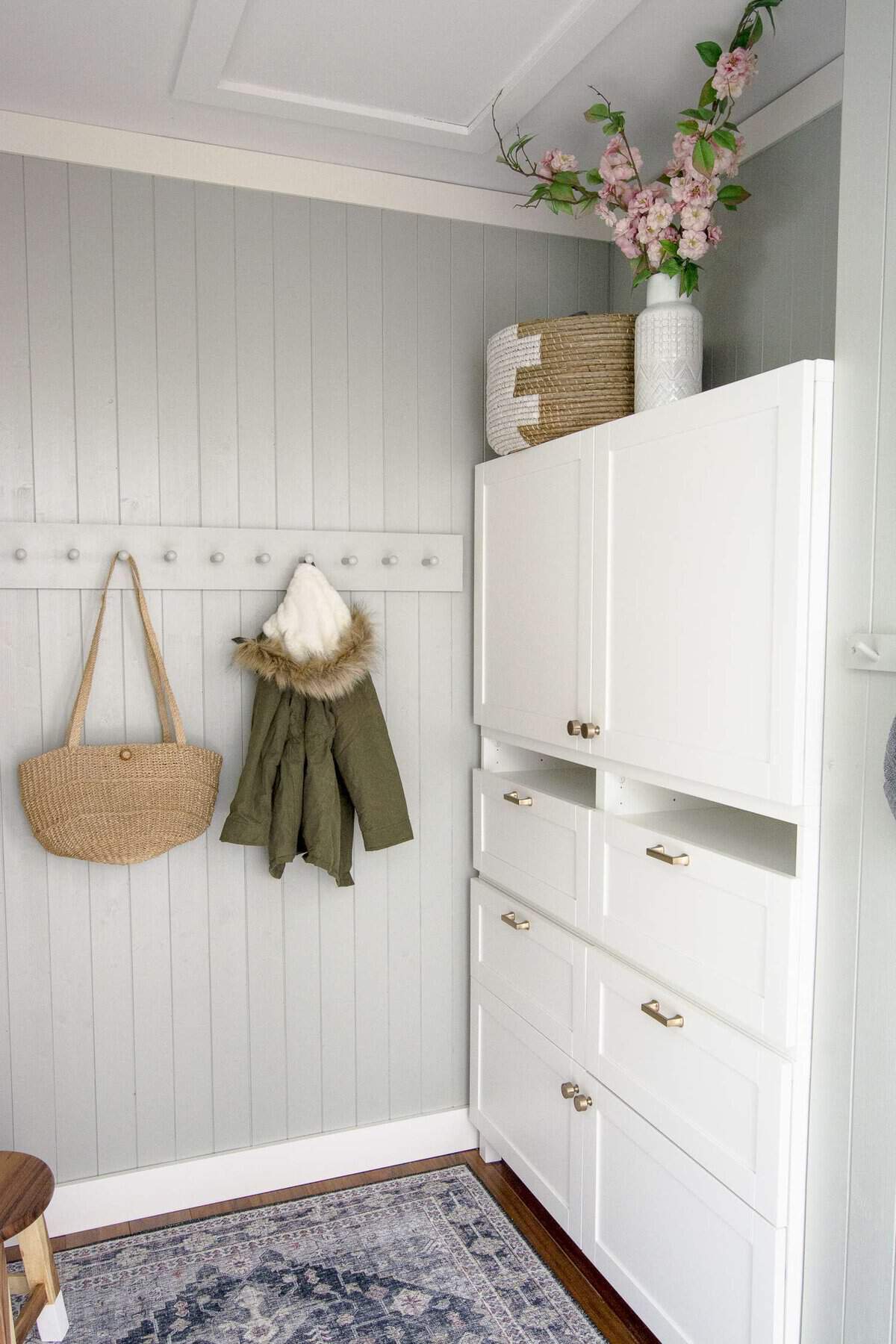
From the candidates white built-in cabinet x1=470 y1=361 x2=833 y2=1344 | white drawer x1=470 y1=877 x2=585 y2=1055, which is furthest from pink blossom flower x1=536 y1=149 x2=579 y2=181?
white drawer x1=470 y1=877 x2=585 y2=1055

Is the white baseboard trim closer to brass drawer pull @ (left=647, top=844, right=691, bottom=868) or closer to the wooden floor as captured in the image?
the wooden floor

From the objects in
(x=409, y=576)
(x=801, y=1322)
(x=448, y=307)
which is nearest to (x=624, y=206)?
(x=448, y=307)

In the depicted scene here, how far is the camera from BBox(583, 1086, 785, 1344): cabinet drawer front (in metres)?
1.51

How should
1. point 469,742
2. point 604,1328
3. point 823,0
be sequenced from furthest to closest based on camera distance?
point 469,742 < point 604,1328 < point 823,0

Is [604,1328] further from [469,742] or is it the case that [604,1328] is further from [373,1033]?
[469,742]

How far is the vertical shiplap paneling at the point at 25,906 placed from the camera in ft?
6.88

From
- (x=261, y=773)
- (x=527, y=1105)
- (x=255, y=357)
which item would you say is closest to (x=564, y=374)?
(x=255, y=357)

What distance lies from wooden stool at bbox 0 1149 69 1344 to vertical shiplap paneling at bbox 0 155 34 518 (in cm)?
130

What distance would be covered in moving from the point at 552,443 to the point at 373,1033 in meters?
1.51

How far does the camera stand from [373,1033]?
2469 millimetres

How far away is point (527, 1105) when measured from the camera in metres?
2.23

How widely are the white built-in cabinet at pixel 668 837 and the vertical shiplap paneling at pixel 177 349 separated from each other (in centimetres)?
70

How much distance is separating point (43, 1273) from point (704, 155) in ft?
7.76

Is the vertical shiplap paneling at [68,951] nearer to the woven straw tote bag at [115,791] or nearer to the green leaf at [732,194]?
the woven straw tote bag at [115,791]
